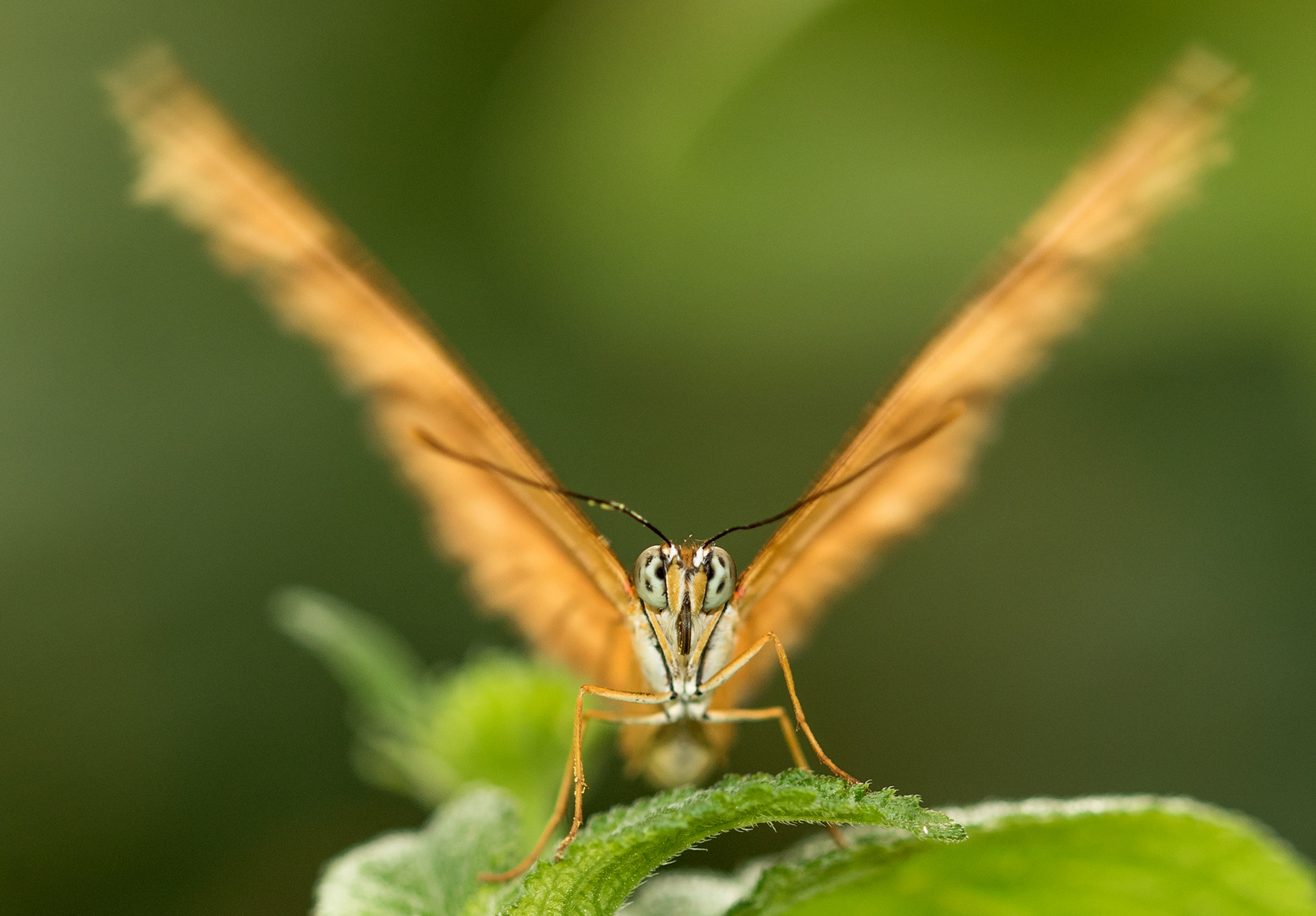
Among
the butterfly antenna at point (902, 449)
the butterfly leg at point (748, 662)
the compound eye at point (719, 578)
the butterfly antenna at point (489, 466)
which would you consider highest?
the butterfly antenna at point (489, 466)

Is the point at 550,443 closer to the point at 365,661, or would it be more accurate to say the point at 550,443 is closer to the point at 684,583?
the point at 365,661

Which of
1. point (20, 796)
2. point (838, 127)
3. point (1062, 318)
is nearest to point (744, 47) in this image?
point (838, 127)

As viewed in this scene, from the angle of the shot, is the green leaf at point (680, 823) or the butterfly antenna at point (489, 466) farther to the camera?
the butterfly antenna at point (489, 466)

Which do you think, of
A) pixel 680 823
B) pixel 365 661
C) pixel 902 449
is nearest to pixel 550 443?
pixel 365 661

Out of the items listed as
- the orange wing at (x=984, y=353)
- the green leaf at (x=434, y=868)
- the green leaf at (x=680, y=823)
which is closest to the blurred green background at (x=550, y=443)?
the orange wing at (x=984, y=353)

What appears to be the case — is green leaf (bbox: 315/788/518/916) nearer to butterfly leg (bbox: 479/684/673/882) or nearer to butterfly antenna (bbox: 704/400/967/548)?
butterfly leg (bbox: 479/684/673/882)

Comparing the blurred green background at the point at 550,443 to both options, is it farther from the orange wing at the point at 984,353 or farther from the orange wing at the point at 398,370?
the orange wing at the point at 398,370
